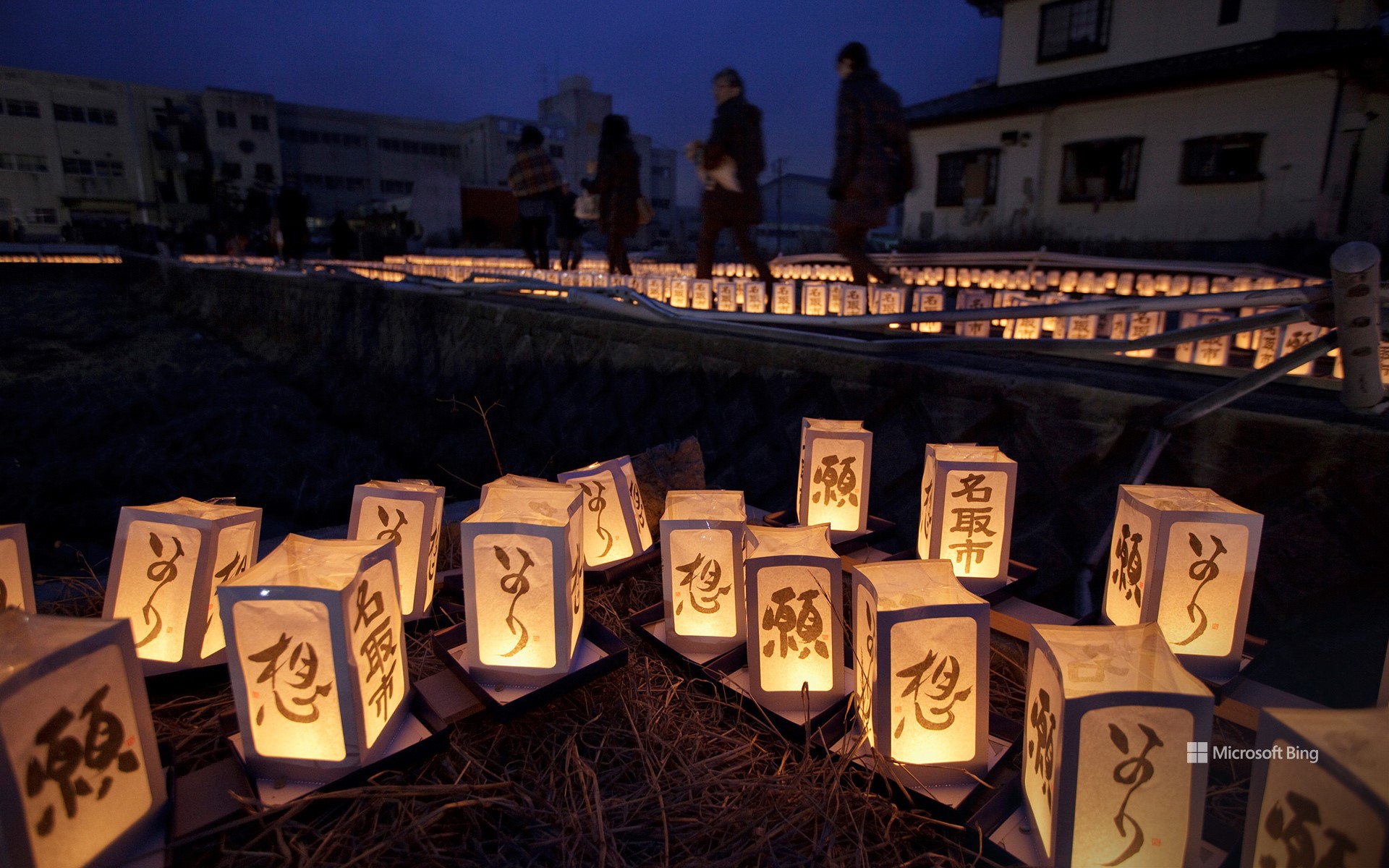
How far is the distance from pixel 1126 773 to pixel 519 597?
96 centimetres

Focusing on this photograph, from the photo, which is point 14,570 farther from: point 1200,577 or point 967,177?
point 967,177

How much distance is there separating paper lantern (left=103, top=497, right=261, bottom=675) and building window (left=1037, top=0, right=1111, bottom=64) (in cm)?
1579

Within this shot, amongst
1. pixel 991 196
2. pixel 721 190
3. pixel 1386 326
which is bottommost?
pixel 1386 326

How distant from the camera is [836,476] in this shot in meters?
1.81

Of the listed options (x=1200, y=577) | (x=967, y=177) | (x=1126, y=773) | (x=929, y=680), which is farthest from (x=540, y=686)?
(x=967, y=177)

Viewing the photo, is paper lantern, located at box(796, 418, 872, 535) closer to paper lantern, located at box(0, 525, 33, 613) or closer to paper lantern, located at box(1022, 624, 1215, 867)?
paper lantern, located at box(1022, 624, 1215, 867)

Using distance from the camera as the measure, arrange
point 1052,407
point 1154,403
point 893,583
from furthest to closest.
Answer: point 1052,407, point 1154,403, point 893,583

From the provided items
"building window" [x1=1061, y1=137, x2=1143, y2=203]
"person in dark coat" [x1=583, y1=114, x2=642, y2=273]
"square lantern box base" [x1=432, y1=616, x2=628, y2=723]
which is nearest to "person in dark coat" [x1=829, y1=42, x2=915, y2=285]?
"person in dark coat" [x1=583, y1=114, x2=642, y2=273]

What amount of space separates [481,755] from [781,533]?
Answer: 2.17 feet

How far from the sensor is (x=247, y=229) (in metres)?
22.9

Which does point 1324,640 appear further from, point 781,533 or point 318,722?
point 318,722

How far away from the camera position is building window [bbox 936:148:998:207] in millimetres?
13188

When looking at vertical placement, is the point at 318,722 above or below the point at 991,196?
below

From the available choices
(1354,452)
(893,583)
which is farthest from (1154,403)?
(893,583)
